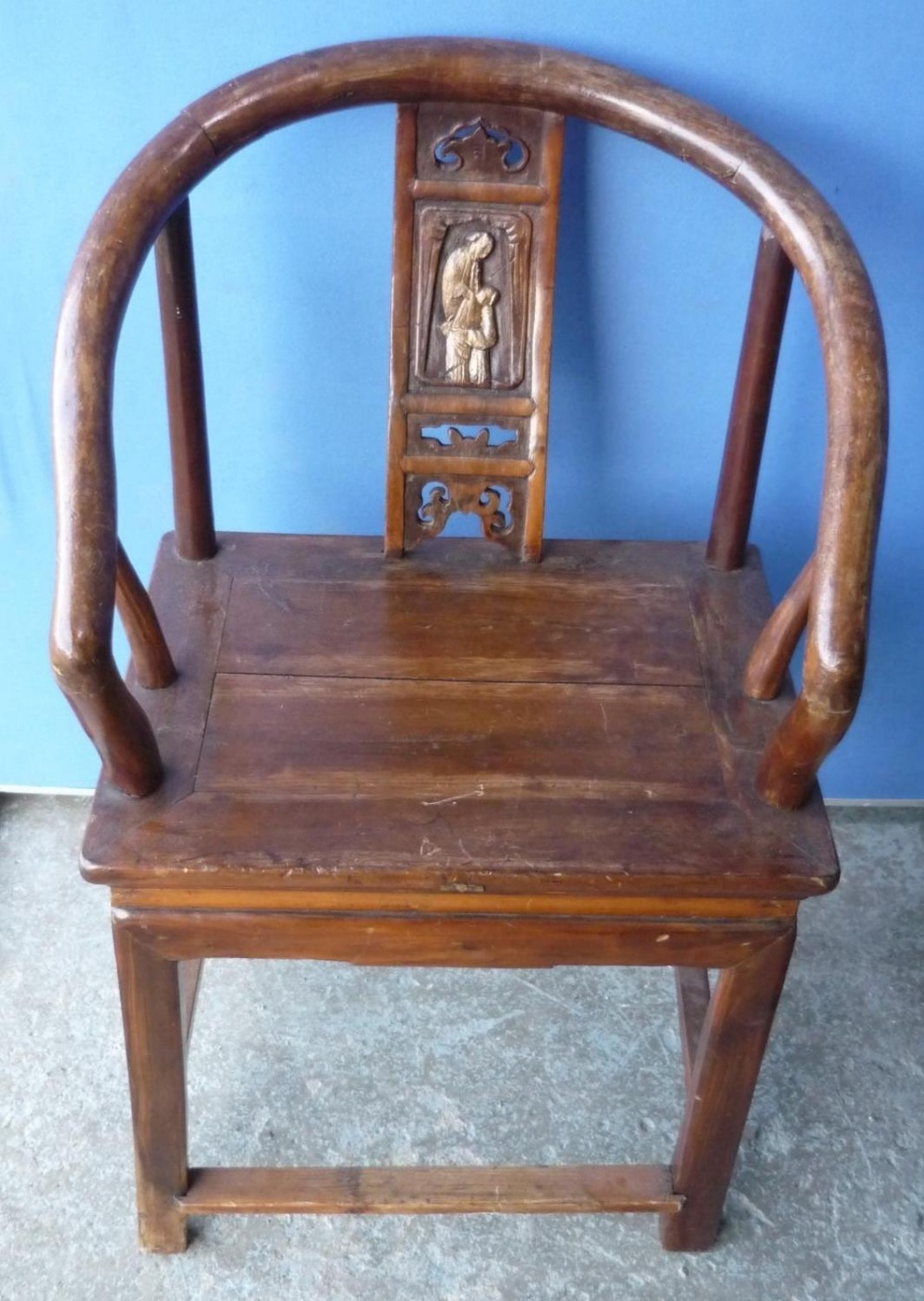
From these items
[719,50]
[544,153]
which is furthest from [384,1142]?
[719,50]

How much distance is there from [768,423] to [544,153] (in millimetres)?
427

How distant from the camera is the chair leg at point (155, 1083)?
112 centimetres

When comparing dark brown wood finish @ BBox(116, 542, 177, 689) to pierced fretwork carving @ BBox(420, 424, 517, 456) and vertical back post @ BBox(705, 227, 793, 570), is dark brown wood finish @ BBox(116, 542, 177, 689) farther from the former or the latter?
vertical back post @ BBox(705, 227, 793, 570)

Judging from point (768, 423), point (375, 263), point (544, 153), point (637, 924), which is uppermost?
point (544, 153)

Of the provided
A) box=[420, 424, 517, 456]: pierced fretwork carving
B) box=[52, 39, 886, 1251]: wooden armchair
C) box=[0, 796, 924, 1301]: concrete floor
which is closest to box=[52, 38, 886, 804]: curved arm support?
box=[52, 39, 886, 1251]: wooden armchair

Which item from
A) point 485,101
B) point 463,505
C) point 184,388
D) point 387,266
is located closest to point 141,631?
point 184,388

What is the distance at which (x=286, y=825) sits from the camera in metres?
1.06

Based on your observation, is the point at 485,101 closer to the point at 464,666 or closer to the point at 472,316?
the point at 472,316

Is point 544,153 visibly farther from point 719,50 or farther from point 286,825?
point 286,825

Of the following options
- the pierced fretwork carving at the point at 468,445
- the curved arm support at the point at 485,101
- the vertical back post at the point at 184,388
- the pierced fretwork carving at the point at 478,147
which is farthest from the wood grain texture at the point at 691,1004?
the pierced fretwork carving at the point at 478,147

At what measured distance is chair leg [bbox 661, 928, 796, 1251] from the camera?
113cm

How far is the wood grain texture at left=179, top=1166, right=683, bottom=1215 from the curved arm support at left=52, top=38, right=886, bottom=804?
49 cm

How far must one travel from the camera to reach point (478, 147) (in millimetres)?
1191

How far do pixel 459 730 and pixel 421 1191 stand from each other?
49cm
